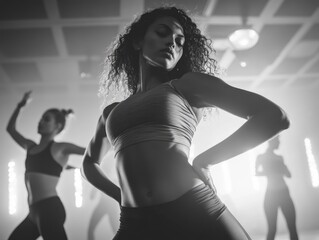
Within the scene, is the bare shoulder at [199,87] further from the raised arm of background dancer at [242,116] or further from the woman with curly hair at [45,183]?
the woman with curly hair at [45,183]

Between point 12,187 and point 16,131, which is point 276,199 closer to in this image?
point 16,131

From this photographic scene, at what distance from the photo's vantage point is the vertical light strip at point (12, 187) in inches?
284

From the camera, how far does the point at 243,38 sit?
5.36 meters

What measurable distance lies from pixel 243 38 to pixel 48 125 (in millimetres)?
3688

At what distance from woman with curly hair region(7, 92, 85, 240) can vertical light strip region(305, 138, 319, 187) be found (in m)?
7.13

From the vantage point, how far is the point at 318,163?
841cm

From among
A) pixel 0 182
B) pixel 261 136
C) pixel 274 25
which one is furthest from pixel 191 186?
pixel 0 182

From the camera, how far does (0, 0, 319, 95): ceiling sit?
189 inches

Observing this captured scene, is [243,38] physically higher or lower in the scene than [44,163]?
higher

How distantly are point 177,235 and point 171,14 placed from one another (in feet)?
3.37

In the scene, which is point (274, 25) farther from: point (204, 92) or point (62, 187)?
point (62, 187)

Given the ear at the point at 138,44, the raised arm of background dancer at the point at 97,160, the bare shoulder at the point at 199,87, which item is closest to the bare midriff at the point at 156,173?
the bare shoulder at the point at 199,87

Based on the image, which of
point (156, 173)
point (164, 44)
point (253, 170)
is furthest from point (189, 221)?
point (253, 170)

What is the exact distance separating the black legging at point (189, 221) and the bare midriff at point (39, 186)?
2352mm
